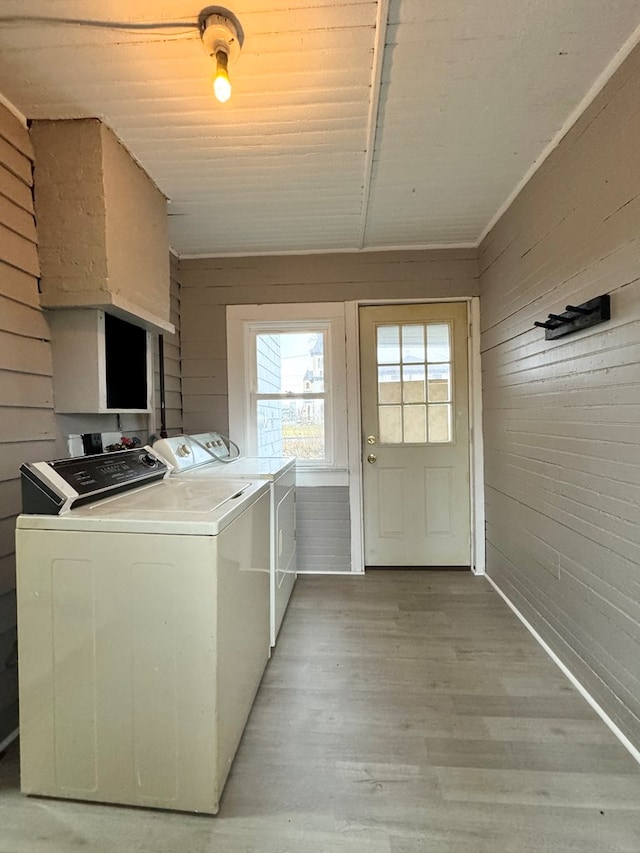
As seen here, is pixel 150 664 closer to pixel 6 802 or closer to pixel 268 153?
pixel 6 802

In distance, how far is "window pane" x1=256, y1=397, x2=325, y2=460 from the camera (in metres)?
3.01

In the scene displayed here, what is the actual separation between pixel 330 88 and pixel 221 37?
0.44 m

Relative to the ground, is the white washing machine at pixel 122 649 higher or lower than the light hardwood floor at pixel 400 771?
higher

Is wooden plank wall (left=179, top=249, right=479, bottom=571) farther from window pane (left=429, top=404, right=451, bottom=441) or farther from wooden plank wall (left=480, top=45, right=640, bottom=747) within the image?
window pane (left=429, top=404, right=451, bottom=441)

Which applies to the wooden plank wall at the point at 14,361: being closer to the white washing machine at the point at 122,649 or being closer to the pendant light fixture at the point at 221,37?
the white washing machine at the point at 122,649

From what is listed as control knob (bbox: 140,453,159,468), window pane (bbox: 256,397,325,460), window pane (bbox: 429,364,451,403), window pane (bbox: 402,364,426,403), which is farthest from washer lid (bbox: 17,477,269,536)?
window pane (bbox: 429,364,451,403)

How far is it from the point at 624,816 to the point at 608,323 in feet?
5.16

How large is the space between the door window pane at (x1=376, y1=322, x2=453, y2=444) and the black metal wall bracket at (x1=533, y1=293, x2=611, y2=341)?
108cm

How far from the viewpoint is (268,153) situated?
6.05ft

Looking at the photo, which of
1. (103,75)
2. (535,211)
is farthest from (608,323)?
(103,75)

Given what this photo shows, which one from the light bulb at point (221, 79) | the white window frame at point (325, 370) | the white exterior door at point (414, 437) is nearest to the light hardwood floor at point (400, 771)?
the white exterior door at point (414, 437)

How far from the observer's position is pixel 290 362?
3014 millimetres

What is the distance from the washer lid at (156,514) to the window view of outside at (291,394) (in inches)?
58.7

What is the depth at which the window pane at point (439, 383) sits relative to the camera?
2965 millimetres
